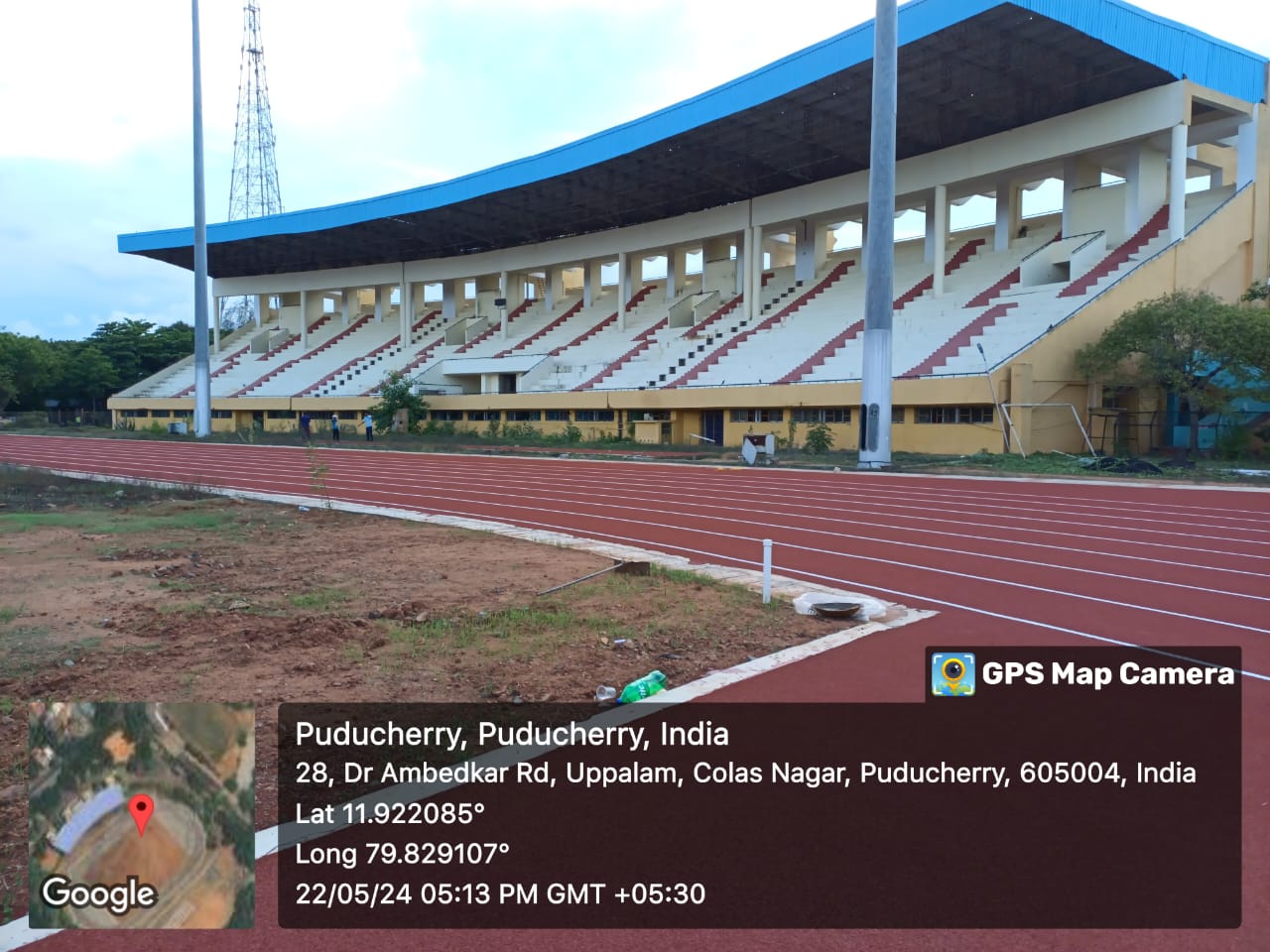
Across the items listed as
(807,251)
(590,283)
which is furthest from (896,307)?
(590,283)

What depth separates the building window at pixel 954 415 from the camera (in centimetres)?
2486

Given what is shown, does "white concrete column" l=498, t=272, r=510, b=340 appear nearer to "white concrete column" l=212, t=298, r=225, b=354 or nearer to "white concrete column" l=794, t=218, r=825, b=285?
"white concrete column" l=794, t=218, r=825, b=285

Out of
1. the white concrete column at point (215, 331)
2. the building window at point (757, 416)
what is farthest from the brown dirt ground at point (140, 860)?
the white concrete column at point (215, 331)

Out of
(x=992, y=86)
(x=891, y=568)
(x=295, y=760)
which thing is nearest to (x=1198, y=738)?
(x=295, y=760)

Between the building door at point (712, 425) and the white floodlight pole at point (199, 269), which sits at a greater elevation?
the white floodlight pole at point (199, 269)

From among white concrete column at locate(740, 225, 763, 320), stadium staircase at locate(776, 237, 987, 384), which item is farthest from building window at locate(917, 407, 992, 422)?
white concrete column at locate(740, 225, 763, 320)

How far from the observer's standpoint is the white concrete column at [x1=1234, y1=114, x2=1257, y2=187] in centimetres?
2667

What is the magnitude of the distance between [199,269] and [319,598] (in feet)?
124

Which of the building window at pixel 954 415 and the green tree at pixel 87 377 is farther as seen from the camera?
the green tree at pixel 87 377

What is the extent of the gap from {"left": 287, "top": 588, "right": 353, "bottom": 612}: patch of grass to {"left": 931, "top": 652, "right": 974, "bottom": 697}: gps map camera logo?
4.66 meters

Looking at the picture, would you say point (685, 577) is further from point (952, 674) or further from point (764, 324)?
point (764, 324)

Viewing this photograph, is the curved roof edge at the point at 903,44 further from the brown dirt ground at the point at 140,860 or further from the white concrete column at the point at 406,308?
the brown dirt ground at the point at 140,860

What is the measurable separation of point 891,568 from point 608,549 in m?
3.29

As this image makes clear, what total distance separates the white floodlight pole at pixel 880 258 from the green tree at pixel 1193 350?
6.09 m
